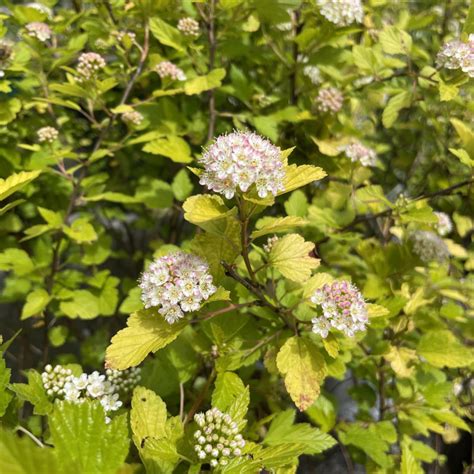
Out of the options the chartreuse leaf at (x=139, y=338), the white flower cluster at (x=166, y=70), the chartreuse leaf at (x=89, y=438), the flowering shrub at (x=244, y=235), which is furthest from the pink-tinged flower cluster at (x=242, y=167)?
the white flower cluster at (x=166, y=70)

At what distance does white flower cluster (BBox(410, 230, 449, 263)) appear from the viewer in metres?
1.26

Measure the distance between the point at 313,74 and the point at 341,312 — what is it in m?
0.91

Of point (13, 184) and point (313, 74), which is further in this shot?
point (313, 74)

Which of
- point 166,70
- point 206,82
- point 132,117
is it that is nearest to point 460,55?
point 206,82

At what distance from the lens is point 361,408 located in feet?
4.45

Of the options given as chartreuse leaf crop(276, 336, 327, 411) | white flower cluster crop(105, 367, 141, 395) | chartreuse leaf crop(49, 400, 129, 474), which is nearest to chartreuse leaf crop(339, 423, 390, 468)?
chartreuse leaf crop(276, 336, 327, 411)

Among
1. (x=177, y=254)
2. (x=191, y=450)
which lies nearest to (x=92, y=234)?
(x=177, y=254)

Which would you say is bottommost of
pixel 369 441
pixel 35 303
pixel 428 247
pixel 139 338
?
pixel 369 441

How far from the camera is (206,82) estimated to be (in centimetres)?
120

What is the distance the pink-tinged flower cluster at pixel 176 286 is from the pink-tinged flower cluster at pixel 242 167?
0.14 meters

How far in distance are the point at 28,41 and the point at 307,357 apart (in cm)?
106

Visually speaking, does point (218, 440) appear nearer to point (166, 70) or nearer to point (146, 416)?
point (146, 416)

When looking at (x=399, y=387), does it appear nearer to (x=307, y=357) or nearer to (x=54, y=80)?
(x=307, y=357)

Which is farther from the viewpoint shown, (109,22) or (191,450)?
(109,22)
